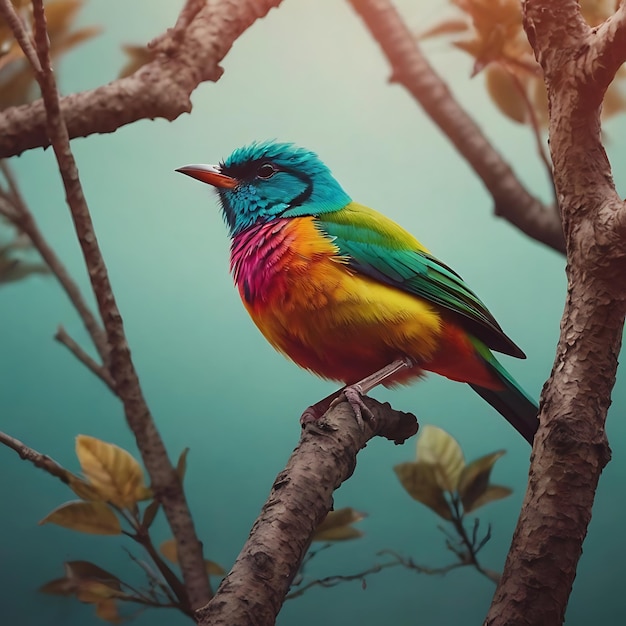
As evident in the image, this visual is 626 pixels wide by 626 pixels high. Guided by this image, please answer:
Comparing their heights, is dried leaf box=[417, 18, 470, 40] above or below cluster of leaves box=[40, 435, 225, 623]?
above

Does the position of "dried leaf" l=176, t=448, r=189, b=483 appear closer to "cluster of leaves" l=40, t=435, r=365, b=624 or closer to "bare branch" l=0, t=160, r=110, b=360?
"cluster of leaves" l=40, t=435, r=365, b=624

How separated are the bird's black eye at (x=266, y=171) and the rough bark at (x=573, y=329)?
718mm

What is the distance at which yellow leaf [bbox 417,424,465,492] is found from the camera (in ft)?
6.42

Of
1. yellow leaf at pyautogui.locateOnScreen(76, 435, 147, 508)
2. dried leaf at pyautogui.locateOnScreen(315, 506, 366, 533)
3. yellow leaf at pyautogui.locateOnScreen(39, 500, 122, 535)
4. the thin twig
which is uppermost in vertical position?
the thin twig

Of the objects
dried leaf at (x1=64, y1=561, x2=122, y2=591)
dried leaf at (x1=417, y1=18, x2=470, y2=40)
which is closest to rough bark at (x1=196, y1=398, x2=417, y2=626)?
dried leaf at (x1=64, y1=561, x2=122, y2=591)

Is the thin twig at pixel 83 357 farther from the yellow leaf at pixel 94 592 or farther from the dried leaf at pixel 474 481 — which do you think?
the dried leaf at pixel 474 481

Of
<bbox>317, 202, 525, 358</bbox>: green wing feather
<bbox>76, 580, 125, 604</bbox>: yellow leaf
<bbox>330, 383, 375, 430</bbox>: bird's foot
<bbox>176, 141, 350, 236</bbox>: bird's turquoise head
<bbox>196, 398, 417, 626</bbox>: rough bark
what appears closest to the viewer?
<bbox>196, 398, 417, 626</bbox>: rough bark

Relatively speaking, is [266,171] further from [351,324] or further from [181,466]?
[181,466]

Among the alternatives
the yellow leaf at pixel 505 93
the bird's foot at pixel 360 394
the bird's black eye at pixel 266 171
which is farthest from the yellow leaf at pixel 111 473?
the yellow leaf at pixel 505 93

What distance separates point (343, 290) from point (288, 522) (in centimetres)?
61

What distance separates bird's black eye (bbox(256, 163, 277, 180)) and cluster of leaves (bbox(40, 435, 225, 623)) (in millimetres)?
823

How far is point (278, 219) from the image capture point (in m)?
1.72

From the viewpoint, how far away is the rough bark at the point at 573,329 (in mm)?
1239

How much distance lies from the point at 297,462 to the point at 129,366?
2.80 feet
